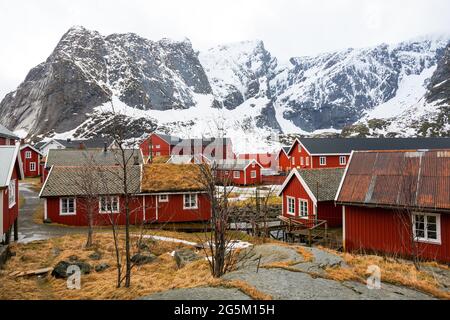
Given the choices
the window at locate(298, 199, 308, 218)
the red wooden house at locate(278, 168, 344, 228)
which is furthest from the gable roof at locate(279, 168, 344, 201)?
the window at locate(298, 199, 308, 218)

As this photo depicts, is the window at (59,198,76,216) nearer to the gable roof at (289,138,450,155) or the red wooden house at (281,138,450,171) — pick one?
the red wooden house at (281,138,450,171)

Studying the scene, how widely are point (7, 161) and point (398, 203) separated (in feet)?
61.6

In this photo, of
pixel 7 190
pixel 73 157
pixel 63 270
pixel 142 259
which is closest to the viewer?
pixel 63 270

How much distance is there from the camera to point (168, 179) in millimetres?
29797

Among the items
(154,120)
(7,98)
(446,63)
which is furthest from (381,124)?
(7,98)

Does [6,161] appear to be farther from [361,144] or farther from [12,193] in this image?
[361,144]

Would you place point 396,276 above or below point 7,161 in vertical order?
below

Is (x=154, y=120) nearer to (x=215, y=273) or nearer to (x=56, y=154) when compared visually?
(x=56, y=154)

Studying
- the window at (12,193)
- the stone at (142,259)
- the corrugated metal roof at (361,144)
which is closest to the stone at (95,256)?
the stone at (142,259)

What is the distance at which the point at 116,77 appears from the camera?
152625 mm

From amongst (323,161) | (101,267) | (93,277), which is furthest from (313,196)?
(323,161)

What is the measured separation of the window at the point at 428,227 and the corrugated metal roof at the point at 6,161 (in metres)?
18.6
